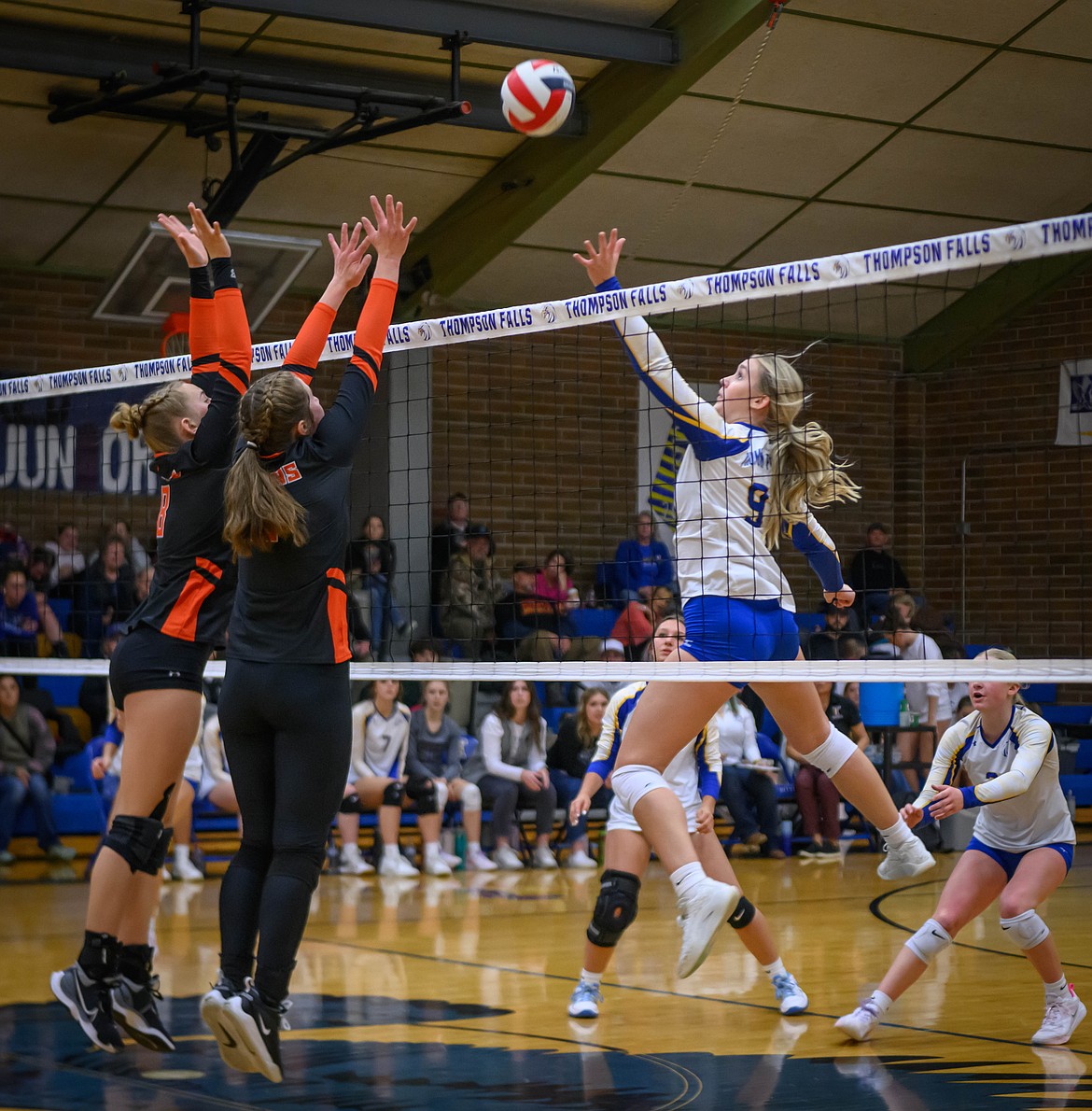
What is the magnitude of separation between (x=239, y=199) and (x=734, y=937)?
20.0ft

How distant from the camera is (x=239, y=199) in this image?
11000 mm

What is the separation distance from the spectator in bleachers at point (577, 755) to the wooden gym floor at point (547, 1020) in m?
1.85

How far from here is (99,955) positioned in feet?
15.7

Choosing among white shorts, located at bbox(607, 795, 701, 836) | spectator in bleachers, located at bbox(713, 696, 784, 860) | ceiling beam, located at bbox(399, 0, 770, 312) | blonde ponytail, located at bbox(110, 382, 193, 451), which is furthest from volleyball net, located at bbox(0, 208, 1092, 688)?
blonde ponytail, located at bbox(110, 382, 193, 451)

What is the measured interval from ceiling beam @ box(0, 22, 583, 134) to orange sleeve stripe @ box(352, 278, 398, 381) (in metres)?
6.01

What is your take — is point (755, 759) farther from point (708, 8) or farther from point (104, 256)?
point (104, 256)

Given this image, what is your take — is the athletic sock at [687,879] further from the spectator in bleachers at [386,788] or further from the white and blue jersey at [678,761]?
the spectator in bleachers at [386,788]

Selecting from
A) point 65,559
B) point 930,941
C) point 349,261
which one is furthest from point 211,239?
point 65,559

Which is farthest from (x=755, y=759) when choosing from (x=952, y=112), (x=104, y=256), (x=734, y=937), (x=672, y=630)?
(x=104, y=256)

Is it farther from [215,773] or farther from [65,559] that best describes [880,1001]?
[65,559]

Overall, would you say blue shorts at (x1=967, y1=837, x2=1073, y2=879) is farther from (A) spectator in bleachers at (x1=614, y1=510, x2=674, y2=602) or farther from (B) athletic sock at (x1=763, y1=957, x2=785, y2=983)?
(A) spectator in bleachers at (x1=614, y1=510, x2=674, y2=602)

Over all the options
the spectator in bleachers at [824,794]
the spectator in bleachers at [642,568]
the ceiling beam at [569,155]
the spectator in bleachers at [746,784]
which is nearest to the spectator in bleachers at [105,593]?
the spectator in bleachers at [642,568]

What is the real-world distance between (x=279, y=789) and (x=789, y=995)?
304 centimetres

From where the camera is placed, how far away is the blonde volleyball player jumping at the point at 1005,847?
5645 mm
